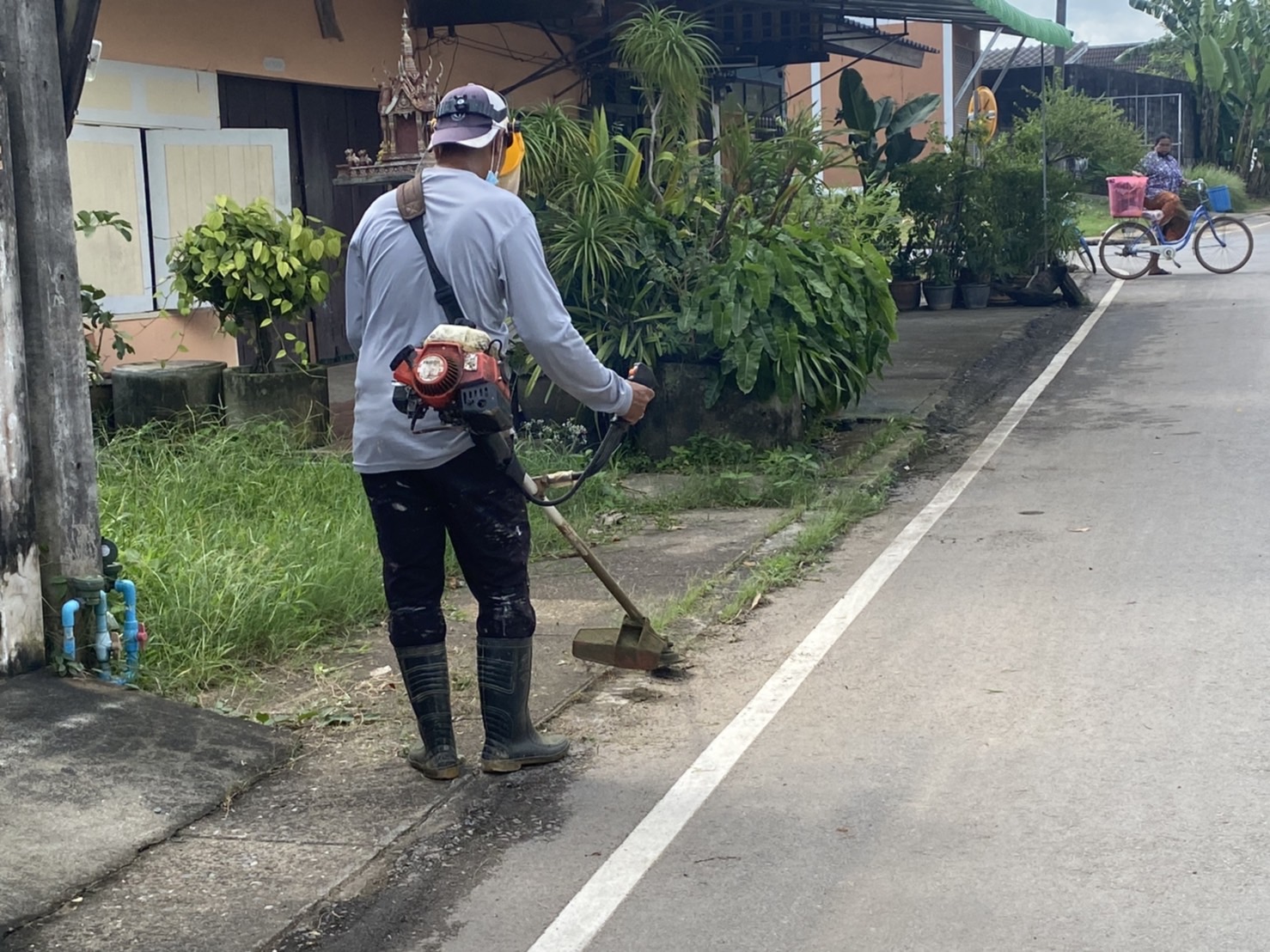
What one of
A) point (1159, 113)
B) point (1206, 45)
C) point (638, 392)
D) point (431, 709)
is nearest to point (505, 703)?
point (431, 709)

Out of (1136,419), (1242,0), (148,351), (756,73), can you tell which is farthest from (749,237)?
(1242,0)

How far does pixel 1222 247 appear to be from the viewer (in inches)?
853

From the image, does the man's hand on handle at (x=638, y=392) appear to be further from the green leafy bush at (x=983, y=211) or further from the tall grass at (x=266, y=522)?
the green leafy bush at (x=983, y=211)

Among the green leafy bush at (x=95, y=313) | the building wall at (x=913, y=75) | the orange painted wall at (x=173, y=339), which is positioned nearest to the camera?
the green leafy bush at (x=95, y=313)

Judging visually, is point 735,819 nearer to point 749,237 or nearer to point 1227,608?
point 1227,608

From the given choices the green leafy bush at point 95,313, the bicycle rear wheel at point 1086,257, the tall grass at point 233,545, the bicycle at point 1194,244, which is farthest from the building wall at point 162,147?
the bicycle at point 1194,244

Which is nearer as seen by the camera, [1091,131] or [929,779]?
[929,779]

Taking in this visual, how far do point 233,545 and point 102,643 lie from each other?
1.43 metres

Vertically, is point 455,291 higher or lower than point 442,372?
higher

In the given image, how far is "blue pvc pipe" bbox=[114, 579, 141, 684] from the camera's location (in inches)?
216

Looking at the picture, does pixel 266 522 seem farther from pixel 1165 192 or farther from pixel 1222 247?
pixel 1222 247

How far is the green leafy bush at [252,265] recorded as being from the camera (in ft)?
28.6

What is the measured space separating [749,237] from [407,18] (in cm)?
535

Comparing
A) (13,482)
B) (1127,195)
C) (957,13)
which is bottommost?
(13,482)
